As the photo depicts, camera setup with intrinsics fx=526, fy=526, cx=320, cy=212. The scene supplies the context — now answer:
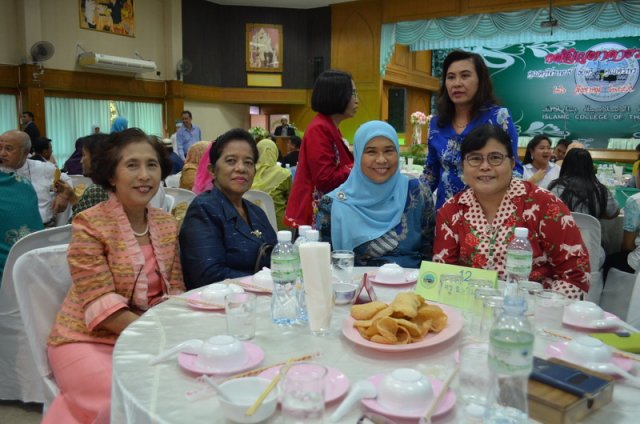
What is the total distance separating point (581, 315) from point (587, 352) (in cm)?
33

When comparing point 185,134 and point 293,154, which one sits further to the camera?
point 185,134

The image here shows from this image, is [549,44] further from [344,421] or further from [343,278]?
[344,421]

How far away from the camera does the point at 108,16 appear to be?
10359mm

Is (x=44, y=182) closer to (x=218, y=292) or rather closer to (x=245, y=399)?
(x=218, y=292)

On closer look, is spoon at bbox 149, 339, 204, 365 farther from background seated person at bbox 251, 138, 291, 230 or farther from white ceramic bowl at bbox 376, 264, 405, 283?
background seated person at bbox 251, 138, 291, 230

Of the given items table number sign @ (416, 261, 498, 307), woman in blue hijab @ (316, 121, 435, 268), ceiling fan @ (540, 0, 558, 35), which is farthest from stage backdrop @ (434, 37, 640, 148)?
table number sign @ (416, 261, 498, 307)

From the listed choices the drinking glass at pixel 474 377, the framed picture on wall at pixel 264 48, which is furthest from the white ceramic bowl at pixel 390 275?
the framed picture on wall at pixel 264 48

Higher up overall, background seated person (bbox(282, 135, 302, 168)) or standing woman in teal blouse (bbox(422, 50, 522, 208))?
standing woman in teal blouse (bbox(422, 50, 522, 208))

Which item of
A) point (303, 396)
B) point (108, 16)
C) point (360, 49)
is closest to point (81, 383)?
point (303, 396)

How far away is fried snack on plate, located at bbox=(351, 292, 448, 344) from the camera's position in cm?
129

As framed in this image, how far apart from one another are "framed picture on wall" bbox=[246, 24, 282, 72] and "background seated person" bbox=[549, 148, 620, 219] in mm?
10074

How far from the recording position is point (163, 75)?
37.8 feet

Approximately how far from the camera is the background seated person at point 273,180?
4.61 m

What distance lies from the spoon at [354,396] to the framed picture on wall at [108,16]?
10.8 metres
